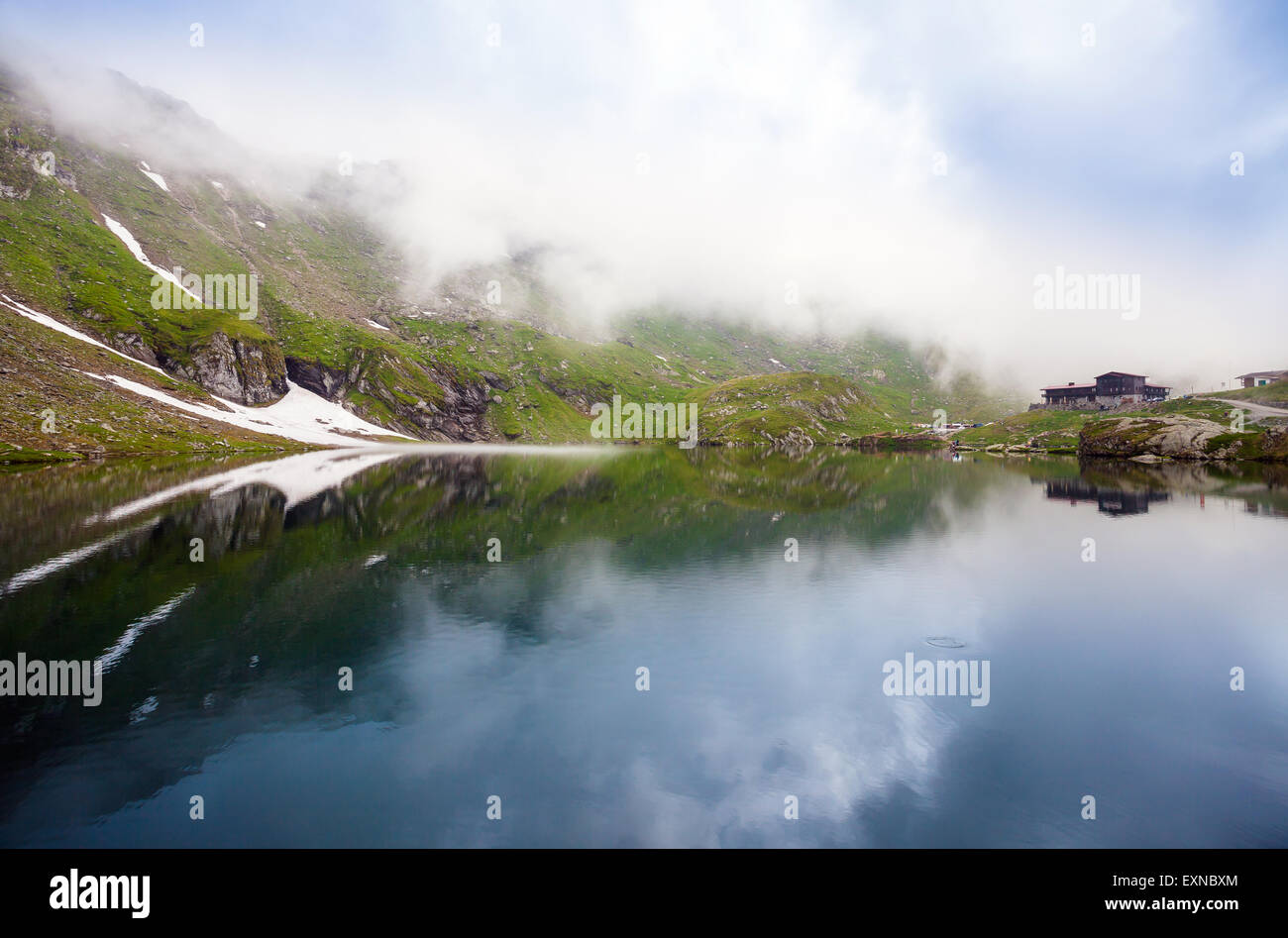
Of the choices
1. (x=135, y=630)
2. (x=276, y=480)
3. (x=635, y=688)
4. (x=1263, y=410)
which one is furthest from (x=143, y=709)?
(x=1263, y=410)

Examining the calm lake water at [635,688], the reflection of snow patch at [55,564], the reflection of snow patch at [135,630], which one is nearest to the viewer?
the calm lake water at [635,688]

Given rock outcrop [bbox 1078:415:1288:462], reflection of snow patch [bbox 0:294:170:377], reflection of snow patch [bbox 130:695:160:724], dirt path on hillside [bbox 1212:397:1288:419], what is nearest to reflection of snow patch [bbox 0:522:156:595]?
reflection of snow patch [bbox 130:695:160:724]

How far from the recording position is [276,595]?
107 feet

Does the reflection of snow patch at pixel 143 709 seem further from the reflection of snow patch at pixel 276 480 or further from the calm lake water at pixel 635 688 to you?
the reflection of snow patch at pixel 276 480

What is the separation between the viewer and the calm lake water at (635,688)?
1508 cm

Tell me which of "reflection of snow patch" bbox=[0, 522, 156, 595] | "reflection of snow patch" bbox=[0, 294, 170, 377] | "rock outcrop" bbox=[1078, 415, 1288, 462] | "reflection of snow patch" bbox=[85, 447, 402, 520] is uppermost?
"reflection of snow patch" bbox=[0, 294, 170, 377]

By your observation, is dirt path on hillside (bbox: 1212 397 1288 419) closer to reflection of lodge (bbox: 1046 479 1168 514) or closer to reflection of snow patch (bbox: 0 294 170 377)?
reflection of lodge (bbox: 1046 479 1168 514)

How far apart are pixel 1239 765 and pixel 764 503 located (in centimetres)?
5823

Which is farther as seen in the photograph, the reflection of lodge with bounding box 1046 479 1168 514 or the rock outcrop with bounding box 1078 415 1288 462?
the rock outcrop with bounding box 1078 415 1288 462

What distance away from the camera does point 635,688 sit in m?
22.8

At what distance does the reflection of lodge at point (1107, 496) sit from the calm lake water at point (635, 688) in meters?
16.2

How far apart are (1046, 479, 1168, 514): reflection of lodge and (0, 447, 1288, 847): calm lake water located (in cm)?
1616

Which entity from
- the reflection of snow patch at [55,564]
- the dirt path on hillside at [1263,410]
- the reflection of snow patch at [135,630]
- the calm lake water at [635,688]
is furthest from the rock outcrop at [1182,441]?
the reflection of snow patch at [55,564]

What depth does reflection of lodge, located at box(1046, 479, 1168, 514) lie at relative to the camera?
67.7m
